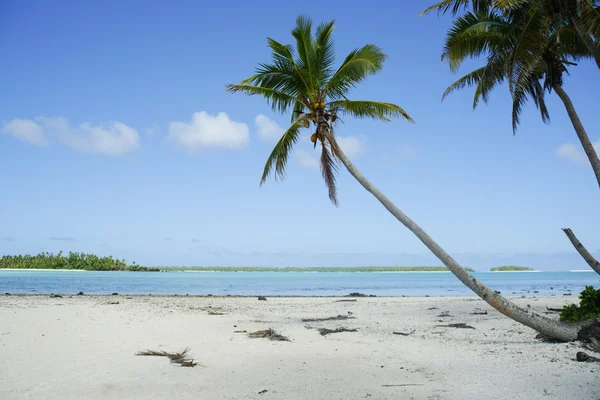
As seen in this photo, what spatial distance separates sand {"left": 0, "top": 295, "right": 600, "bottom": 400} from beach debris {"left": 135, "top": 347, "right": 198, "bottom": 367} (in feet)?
0.47

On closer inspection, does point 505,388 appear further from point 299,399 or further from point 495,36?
point 495,36

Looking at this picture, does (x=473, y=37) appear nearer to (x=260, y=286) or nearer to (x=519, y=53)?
(x=519, y=53)

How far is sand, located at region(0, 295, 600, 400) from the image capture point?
5.02 m

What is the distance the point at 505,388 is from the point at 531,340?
10.4ft

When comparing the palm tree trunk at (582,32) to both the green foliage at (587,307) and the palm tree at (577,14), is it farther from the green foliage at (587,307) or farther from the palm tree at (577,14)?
the green foliage at (587,307)

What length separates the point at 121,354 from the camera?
22.7 feet

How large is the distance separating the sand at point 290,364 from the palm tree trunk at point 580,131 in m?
3.79

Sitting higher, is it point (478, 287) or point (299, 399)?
point (478, 287)

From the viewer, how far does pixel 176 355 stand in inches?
260

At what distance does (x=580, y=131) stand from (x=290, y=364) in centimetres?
790

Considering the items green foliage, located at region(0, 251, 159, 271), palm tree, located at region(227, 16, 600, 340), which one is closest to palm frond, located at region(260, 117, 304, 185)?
palm tree, located at region(227, 16, 600, 340)

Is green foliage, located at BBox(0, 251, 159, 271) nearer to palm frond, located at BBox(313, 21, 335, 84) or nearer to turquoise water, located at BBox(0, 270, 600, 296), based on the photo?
turquoise water, located at BBox(0, 270, 600, 296)

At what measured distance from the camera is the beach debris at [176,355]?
6.22m

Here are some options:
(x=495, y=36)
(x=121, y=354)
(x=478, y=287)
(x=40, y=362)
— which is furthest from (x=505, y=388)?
Answer: (x=495, y=36)
